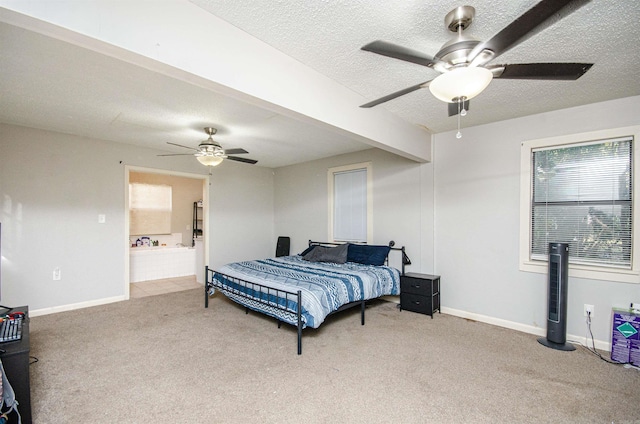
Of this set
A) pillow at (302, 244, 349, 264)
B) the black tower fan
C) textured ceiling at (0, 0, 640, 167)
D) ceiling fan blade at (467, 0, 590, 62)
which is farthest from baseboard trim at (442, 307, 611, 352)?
ceiling fan blade at (467, 0, 590, 62)

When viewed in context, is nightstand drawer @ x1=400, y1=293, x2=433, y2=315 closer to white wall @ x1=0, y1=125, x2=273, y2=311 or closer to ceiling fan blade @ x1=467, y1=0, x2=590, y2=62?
ceiling fan blade @ x1=467, y1=0, x2=590, y2=62

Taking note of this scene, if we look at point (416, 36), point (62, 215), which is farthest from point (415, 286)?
point (62, 215)

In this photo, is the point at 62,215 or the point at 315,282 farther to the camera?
the point at 62,215

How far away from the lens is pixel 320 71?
2471 mm

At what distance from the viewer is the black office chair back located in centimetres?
627

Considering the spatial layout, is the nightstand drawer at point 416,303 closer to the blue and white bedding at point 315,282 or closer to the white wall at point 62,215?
the blue and white bedding at point 315,282

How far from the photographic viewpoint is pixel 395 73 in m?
2.48

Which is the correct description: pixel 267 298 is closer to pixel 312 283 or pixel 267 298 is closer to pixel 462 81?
pixel 312 283

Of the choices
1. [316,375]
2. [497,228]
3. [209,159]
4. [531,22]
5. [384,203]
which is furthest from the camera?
[384,203]

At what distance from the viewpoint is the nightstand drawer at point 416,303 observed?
386 cm

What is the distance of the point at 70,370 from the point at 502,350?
3.92 m

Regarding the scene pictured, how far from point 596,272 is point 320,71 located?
3.39 meters

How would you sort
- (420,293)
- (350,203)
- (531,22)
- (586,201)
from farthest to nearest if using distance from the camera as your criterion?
(350,203)
(420,293)
(586,201)
(531,22)

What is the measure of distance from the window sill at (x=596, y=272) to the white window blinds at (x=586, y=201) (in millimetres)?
75
